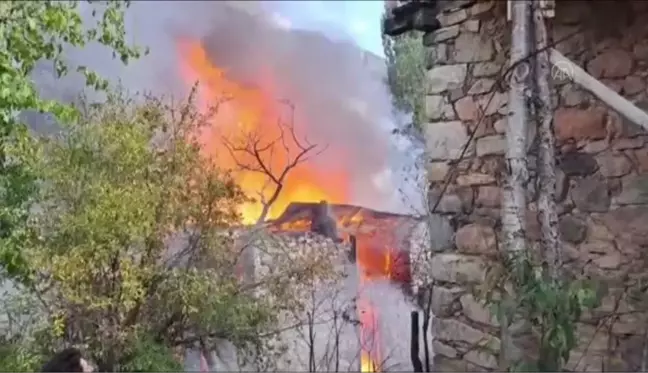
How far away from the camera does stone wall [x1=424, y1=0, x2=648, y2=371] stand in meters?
3.19

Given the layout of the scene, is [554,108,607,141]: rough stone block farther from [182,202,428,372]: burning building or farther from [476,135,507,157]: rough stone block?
[182,202,428,372]: burning building

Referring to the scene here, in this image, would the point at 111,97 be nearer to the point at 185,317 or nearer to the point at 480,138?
the point at 185,317

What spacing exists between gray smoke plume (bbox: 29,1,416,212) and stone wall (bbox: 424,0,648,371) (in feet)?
6.64

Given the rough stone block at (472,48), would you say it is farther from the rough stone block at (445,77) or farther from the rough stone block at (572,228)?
the rough stone block at (572,228)

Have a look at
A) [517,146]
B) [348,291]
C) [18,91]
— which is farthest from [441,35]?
[18,91]

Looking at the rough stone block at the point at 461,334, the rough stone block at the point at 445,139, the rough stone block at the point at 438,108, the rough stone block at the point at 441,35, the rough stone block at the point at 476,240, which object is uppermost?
the rough stone block at the point at 441,35

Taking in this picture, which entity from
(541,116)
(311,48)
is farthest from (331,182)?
(541,116)

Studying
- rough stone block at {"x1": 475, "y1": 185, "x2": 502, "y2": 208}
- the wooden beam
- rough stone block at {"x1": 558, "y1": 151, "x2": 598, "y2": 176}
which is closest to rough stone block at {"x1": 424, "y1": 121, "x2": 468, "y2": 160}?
rough stone block at {"x1": 475, "y1": 185, "x2": 502, "y2": 208}

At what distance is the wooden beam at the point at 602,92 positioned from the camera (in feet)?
8.63

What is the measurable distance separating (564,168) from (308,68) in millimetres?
2933

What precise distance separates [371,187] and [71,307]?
317cm

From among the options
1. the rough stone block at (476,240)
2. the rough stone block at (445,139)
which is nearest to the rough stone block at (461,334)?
the rough stone block at (476,240)

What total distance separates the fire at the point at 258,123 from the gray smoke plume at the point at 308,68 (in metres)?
0.08

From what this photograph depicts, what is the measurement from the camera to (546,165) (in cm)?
255
